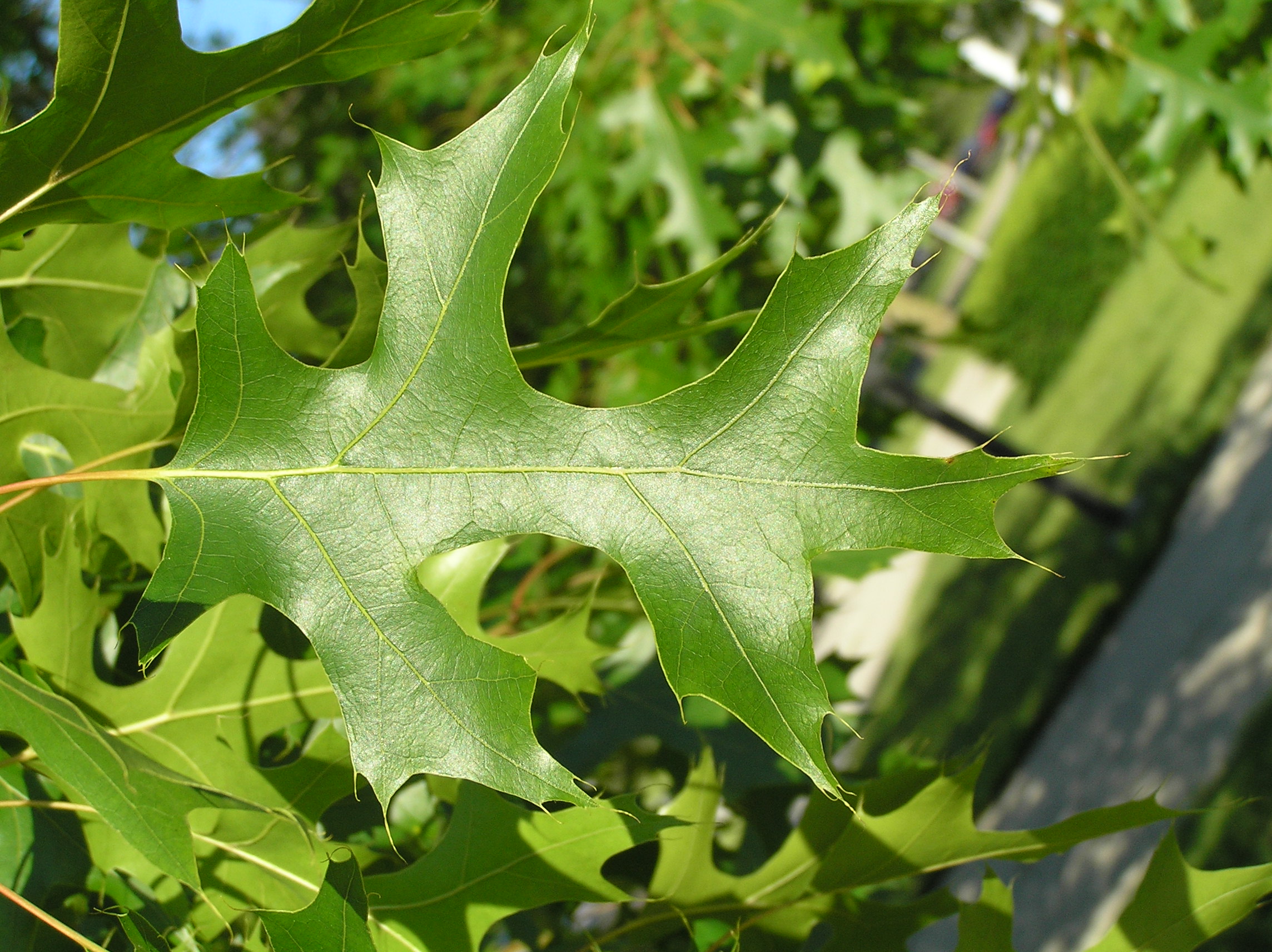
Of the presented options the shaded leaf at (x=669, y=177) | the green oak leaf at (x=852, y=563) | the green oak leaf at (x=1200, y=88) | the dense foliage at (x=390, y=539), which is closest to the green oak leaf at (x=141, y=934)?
the dense foliage at (x=390, y=539)

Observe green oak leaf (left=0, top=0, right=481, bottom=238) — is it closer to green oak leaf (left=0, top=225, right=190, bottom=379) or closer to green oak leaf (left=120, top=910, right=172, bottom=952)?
green oak leaf (left=0, top=225, right=190, bottom=379)

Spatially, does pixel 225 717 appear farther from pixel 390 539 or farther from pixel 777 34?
pixel 777 34

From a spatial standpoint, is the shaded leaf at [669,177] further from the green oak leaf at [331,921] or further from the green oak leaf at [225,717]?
the green oak leaf at [331,921]

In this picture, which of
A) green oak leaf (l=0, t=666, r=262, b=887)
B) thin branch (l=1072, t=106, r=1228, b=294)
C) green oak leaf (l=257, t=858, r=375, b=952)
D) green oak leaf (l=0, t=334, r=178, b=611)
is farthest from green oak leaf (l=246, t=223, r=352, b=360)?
thin branch (l=1072, t=106, r=1228, b=294)

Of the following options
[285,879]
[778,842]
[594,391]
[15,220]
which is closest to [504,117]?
[15,220]

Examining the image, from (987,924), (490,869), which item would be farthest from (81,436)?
(987,924)

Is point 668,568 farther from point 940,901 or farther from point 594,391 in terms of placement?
point 594,391
